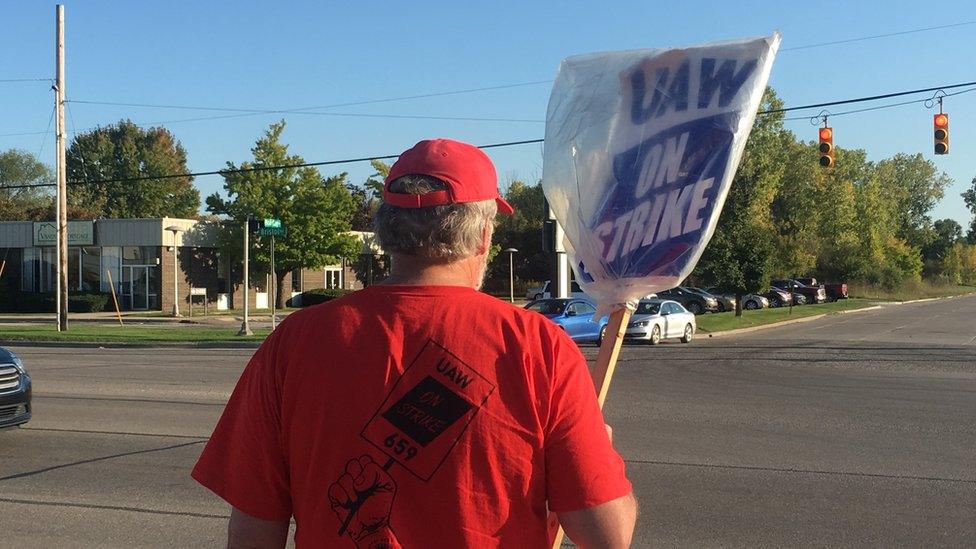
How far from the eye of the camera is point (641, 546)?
5629mm

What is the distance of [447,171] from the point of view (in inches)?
83.7

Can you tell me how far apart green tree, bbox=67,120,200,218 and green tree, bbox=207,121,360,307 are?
41946 mm

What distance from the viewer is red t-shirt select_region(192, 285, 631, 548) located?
1.96m

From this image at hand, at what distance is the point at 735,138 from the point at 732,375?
46.0 ft

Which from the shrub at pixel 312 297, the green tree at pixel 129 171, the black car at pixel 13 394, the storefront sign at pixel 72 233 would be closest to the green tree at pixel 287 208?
the shrub at pixel 312 297

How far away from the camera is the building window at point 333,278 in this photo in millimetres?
55406

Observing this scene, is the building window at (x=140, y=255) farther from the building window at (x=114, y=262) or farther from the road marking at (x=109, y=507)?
the road marking at (x=109, y=507)

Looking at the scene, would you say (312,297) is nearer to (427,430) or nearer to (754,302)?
(754,302)

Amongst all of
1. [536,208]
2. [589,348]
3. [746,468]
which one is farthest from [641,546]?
[536,208]

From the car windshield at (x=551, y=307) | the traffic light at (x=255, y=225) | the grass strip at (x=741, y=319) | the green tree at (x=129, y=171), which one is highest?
the green tree at (x=129, y=171)

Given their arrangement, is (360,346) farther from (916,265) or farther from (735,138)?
(916,265)

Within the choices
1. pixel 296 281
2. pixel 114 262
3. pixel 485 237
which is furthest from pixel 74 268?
pixel 485 237

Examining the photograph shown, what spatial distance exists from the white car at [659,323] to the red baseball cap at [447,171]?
2238 cm

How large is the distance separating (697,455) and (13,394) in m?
6.63
